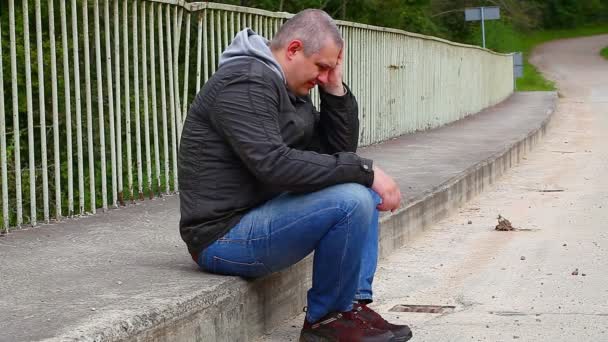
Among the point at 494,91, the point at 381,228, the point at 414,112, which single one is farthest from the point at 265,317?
the point at 494,91

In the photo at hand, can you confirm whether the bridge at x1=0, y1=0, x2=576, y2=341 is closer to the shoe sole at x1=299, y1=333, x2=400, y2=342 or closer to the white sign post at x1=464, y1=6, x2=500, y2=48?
the shoe sole at x1=299, y1=333, x2=400, y2=342

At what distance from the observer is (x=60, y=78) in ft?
23.9

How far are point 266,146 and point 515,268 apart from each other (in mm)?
2885

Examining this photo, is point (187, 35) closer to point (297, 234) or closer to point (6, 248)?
point (6, 248)

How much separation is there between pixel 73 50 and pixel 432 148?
7.03m

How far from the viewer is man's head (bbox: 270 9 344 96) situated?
4.59m

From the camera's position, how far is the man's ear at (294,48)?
460cm

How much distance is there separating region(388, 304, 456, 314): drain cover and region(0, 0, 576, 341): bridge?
0.50m

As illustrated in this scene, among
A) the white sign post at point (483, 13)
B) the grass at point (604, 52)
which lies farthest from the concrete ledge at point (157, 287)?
the grass at point (604, 52)

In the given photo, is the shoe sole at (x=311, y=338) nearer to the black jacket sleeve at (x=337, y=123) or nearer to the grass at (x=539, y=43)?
the black jacket sleeve at (x=337, y=123)

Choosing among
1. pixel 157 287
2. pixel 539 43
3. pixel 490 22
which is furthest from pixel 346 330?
pixel 539 43

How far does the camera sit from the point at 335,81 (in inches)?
195

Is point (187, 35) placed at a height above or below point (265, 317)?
above

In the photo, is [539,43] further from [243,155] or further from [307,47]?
[243,155]
